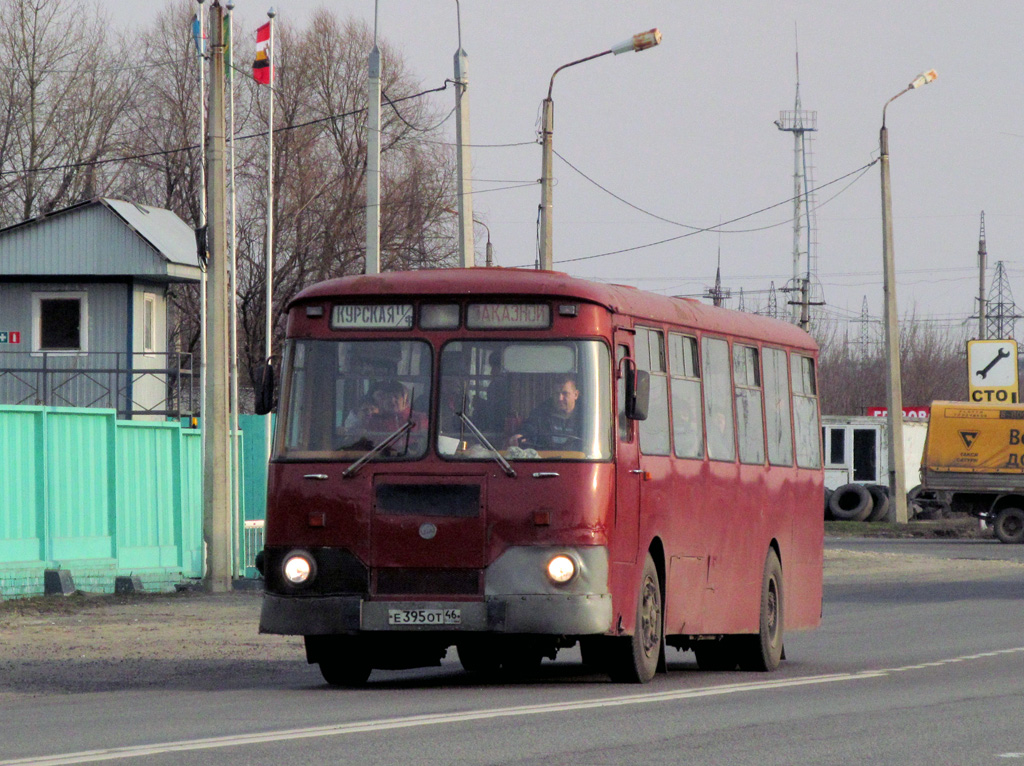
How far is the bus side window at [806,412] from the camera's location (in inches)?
632

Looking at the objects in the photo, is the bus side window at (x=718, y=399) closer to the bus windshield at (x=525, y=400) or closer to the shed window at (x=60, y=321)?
the bus windshield at (x=525, y=400)

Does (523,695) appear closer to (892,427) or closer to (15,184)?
(892,427)

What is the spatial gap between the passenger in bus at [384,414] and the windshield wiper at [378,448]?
2 cm

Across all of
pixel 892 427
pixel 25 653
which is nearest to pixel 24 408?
pixel 25 653

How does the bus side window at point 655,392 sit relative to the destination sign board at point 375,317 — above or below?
below

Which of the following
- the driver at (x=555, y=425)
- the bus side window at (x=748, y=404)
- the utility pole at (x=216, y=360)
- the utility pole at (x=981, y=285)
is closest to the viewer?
the driver at (x=555, y=425)

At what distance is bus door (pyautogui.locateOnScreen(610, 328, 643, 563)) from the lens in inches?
468

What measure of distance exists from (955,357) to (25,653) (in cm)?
10152

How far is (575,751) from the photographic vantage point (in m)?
8.69

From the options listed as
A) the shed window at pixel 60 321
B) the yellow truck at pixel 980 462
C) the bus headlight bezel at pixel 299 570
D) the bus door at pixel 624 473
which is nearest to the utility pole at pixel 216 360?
the bus headlight bezel at pixel 299 570

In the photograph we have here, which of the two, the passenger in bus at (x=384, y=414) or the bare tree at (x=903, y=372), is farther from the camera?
the bare tree at (x=903, y=372)

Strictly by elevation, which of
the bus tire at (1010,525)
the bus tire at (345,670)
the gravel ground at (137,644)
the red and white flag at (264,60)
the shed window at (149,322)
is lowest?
the bus tire at (1010,525)

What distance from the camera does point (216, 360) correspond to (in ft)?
71.6

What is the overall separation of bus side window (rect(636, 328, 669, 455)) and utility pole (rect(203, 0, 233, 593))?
9684 mm
